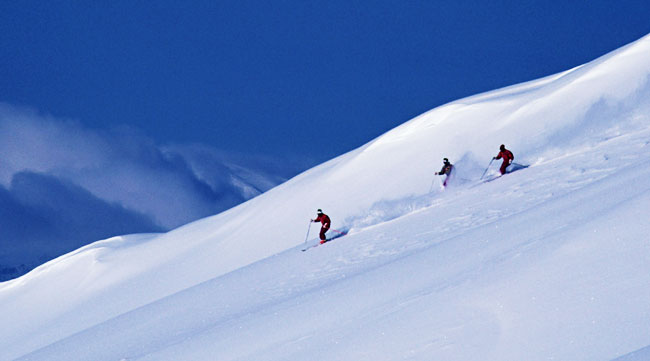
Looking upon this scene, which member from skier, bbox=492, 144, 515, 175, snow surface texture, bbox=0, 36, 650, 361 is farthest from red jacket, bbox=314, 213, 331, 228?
skier, bbox=492, 144, 515, 175

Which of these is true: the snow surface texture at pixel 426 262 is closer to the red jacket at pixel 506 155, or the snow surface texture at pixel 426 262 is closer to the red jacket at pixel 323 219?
the red jacket at pixel 506 155

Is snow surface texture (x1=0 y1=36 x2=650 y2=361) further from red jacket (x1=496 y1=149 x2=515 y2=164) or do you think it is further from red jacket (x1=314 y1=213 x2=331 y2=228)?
red jacket (x1=314 y1=213 x2=331 y2=228)

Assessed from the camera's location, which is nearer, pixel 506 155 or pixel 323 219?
pixel 323 219

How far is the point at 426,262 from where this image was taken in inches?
460

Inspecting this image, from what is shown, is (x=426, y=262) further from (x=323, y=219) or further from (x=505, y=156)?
(x=505, y=156)

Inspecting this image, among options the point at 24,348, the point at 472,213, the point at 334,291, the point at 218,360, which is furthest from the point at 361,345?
the point at 24,348

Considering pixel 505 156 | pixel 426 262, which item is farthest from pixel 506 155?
pixel 426 262

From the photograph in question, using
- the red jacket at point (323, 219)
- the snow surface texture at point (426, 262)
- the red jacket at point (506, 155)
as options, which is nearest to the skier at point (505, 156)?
the red jacket at point (506, 155)

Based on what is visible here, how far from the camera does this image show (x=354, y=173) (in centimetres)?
3512

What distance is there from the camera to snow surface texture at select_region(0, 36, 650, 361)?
7129mm

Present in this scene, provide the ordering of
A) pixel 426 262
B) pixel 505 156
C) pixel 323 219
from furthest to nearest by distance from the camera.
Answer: pixel 505 156, pixel 323 219, pixel 426 262

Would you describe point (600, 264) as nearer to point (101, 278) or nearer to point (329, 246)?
point (329, 246)

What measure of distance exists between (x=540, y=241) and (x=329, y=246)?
11657 millimetres

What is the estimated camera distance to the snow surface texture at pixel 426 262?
7.13 metres
